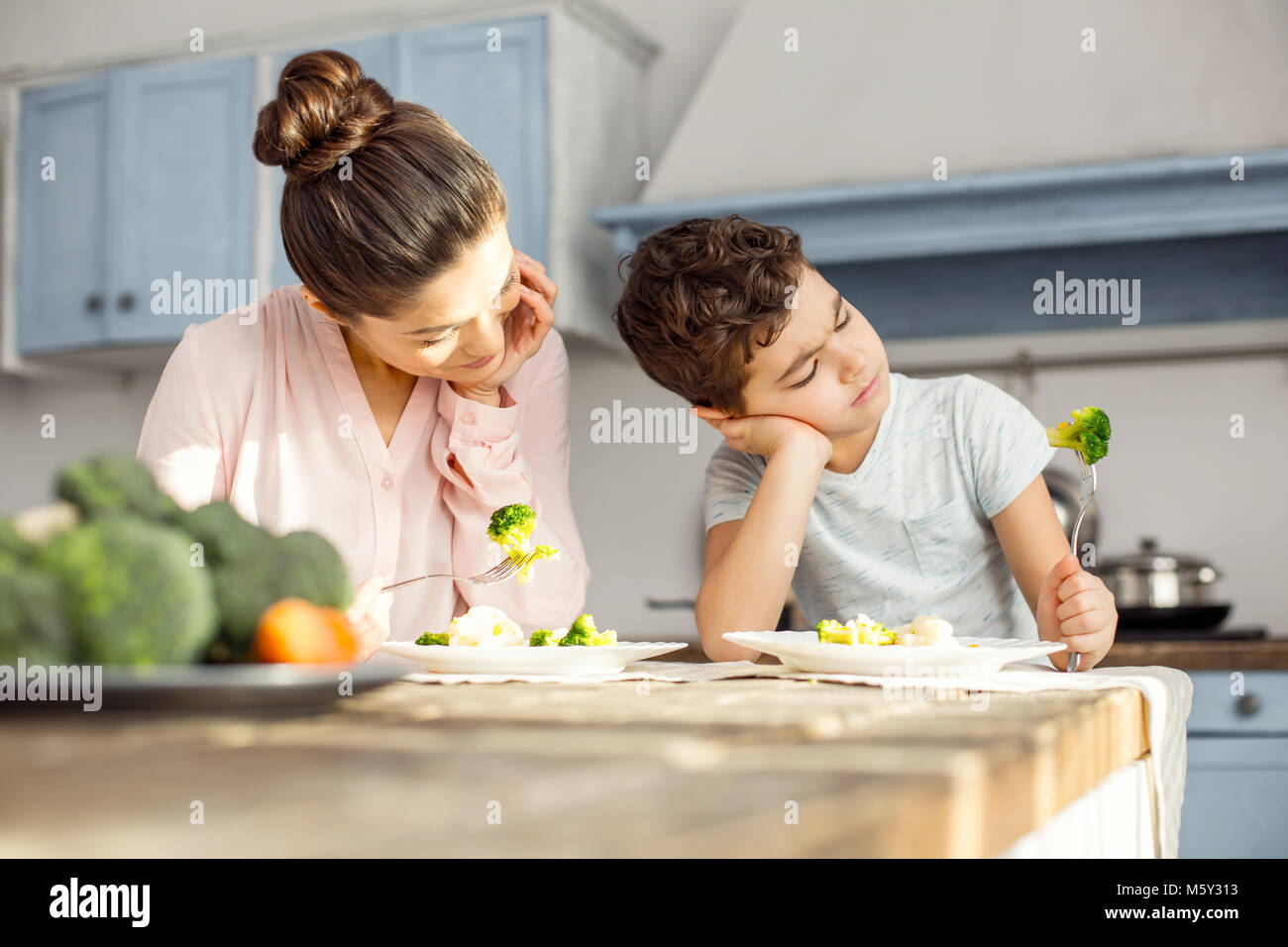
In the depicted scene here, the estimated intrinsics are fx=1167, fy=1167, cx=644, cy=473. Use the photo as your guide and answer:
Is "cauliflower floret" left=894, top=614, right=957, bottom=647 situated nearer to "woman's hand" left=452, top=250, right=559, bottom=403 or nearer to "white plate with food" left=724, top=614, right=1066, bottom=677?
"white plate with food" left=724, top=614, right=1066, bottom=677

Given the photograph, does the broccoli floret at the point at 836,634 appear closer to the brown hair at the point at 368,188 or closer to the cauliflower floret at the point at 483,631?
the cauliflower floret at the point at 483,631

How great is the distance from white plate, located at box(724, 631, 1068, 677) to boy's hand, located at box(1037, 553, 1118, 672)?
124 millimetres

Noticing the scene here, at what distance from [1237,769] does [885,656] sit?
150 cm

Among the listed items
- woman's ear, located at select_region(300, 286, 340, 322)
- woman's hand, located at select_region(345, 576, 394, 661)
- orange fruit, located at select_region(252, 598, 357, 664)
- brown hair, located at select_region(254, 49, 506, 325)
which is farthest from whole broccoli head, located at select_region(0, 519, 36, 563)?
woman's ear, located at select_region(300, 286, 340, 322)

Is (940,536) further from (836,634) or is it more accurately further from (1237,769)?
(1237,769)

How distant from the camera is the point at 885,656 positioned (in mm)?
832

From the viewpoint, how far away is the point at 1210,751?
79.2 inches

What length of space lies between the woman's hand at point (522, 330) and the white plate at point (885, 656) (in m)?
0.57

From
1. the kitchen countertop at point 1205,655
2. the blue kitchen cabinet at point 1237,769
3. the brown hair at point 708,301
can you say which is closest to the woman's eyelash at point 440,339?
the brown hair at point 708,301

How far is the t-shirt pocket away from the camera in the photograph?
4.69 feet

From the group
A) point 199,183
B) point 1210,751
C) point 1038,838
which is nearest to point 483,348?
→ point 1038,838

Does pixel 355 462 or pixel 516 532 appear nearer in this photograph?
pixel 516 532

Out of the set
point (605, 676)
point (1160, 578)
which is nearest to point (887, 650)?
point (605, 676)
